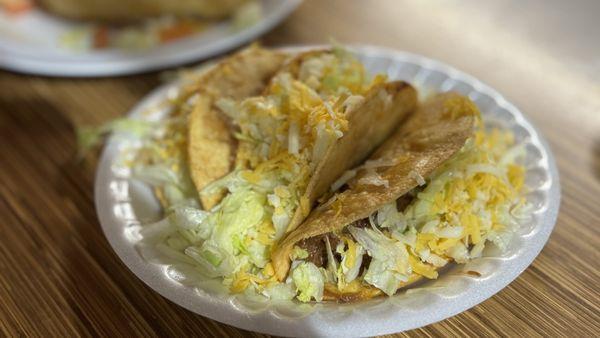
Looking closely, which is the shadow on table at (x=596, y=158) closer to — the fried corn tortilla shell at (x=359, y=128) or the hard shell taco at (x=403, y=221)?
the hard shell taco at (x=403, y=221)

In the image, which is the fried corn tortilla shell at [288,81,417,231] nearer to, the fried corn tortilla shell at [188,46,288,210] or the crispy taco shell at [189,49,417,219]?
the crispy taco shell at [189,49,417,219]

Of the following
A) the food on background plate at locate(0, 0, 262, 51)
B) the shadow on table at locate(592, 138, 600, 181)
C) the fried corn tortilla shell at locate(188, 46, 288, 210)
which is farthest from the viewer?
the food on background plate at locate(0, 0, 262, 51)

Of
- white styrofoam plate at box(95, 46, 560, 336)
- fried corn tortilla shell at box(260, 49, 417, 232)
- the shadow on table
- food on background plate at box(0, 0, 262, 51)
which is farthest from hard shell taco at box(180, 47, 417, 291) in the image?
food on background plate at box(0, 0, 262, 51)

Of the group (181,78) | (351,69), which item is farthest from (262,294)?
(181,78)

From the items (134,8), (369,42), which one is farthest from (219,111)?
(134,8)

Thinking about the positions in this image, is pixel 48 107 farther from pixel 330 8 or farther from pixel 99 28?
pixel 330 8

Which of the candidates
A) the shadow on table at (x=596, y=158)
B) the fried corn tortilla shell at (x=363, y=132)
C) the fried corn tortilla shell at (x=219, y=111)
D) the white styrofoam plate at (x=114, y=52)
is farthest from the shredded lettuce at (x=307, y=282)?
the white styrofoam plate at (x=114, y=52)
